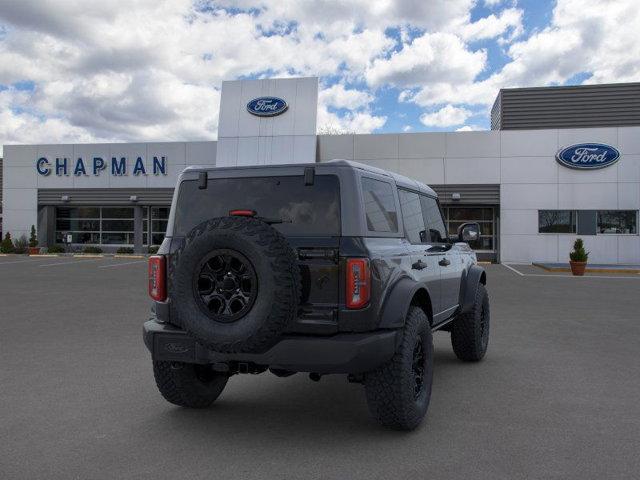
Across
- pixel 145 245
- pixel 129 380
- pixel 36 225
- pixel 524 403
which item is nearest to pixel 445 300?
pixel 524 403

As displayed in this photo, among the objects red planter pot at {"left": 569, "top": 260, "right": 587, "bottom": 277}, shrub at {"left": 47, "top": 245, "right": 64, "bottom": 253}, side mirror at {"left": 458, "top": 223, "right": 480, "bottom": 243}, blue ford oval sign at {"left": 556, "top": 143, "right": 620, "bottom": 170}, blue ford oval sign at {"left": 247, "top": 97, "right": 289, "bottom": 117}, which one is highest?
blue ford oval sign at {"left": 247, "top": 97, "right": 289, "bottom": 117}

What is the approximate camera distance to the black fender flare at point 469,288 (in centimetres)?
654

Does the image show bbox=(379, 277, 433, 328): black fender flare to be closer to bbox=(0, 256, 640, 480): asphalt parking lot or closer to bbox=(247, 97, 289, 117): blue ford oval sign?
bbox=(0, 256, 640, 480): asphalt parking lot

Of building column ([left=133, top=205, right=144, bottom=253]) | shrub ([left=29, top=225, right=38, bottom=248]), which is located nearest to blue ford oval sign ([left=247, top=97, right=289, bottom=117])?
building column ([left=133, top=205, right=144, bottom=253])

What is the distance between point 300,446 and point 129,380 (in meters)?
2.50

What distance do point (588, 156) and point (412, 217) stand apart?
80.3ft

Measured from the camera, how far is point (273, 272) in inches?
151

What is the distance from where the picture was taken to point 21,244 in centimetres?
3359

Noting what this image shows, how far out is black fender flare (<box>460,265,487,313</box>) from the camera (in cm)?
654

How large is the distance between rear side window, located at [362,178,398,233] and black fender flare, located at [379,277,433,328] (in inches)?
18.0

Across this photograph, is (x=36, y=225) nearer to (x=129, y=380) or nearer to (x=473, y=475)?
(x=129, y=380)

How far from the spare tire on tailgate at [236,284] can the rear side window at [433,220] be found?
222 centimetres

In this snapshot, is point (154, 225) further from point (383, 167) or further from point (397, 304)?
point (397, 304)

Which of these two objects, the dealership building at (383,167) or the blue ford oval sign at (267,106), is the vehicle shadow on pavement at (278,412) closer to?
the dealership building at (383,167)
